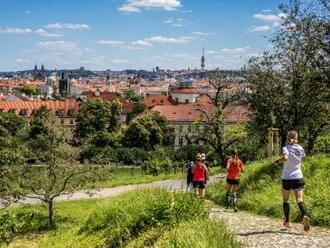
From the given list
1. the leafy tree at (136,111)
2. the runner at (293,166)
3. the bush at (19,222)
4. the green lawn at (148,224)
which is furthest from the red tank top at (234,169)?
the leafy tree at (136,111)

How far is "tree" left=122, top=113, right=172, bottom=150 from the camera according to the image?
287ft

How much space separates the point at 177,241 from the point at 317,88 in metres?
14.9

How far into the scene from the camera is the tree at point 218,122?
3822cm

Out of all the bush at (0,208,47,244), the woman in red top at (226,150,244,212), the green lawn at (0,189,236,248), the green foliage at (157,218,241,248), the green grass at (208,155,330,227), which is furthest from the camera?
the bush at (0,208,47,244)

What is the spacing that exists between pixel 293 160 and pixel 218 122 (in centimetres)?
2672

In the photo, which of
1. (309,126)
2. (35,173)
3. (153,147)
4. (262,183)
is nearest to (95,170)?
(35,173)

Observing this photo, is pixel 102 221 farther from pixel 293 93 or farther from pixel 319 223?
pixel 293 93

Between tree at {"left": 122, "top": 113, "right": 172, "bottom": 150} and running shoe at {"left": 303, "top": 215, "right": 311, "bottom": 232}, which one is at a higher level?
running shoe at {"left": 303, "top": 215, "right": 311, "bottom": 232}

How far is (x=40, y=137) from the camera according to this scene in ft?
80.9

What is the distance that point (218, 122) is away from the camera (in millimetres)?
37906

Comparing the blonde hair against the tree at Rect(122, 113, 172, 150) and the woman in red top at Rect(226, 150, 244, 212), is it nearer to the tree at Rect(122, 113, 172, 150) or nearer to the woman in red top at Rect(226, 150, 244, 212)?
the woman in red top at Rect(226, 150, 244, 212)

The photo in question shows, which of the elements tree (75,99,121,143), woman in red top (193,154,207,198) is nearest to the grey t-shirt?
woman in red top (193,154,207,198)

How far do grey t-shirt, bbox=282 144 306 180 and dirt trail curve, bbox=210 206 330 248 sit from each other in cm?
108

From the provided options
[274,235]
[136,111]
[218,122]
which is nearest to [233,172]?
[274,235]
